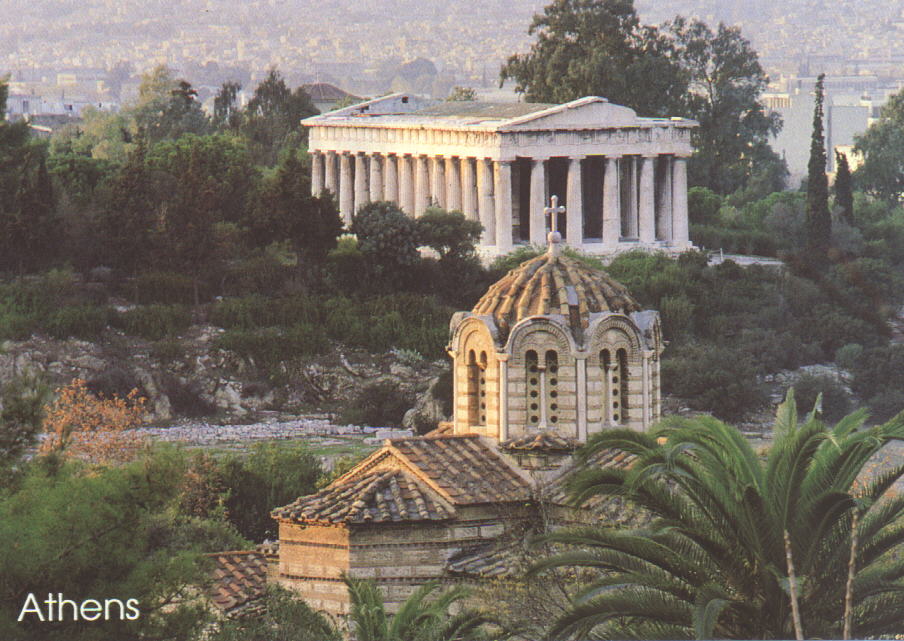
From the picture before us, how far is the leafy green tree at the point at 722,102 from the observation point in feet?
407

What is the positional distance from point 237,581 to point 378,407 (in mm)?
40908

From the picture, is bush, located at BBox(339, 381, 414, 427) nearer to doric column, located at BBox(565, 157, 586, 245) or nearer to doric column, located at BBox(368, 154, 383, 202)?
doric column, located at BBox(565, 157, 586, 245)

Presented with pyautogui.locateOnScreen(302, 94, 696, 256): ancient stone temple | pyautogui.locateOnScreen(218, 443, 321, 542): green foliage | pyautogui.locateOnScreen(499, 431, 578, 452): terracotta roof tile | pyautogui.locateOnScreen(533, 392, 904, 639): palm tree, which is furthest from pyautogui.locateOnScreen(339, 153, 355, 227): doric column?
pyautogui.locateOnScreen(533, 392, 904, 639): palm tree

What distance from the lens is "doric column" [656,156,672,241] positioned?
342ft

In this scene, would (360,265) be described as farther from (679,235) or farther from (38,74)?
(38,74)

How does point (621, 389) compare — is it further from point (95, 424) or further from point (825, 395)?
point (825, 395)

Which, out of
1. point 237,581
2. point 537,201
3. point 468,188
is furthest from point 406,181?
point 237,581

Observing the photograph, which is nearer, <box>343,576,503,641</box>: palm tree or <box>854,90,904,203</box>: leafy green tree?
<box>343,576,503,641</box>: palm tree

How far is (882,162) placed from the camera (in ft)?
436

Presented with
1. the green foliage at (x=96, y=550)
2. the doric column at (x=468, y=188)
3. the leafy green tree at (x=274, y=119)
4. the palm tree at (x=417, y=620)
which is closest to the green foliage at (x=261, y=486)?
the palm tree at (x=417, y=620)

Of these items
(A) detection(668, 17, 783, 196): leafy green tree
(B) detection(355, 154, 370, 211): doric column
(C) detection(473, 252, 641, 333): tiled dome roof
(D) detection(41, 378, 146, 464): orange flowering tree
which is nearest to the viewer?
(C) detection(473, 252, 641, 333): tiled dome roof

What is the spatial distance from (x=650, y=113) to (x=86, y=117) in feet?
129

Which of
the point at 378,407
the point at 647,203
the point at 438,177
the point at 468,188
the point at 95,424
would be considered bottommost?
the point at 378,407

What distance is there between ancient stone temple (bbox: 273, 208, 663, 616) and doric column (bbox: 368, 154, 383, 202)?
64304 millimetres
